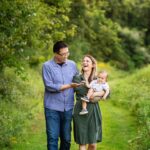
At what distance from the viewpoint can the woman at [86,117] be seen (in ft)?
25.8

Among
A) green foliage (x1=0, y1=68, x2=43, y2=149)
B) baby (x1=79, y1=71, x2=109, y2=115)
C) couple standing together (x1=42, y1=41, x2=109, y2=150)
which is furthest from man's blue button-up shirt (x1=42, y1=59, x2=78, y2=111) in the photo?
green foliage (x1=0, y1=68, x2=43, y2=149)

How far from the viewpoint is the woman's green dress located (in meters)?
7.91

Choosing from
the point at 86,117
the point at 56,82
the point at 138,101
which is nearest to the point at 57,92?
the point at 56,82

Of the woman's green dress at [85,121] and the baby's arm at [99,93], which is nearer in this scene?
the baby's arm at [99,93]

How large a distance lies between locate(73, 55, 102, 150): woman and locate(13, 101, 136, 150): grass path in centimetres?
247

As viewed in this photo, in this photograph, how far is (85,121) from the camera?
7.97 meters

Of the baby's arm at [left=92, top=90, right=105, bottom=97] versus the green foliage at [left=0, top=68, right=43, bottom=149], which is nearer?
the baby's arm at [left=92, top=90, right=105, bottom=97]

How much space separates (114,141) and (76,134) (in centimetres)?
328

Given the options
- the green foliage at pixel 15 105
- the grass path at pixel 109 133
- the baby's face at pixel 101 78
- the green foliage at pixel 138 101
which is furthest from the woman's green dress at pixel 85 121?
the grass path at pixel 109 133

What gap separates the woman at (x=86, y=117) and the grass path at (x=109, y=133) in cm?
247

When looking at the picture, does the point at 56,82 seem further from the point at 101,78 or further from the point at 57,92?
the point at 101,78

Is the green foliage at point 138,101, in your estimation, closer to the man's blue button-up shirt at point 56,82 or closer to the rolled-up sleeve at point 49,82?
the man's blue button-up shirt at point 56,82

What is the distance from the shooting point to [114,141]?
1116cm

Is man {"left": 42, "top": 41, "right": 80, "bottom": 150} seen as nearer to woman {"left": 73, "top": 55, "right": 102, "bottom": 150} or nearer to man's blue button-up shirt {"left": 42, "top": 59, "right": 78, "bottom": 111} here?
man's blue button-up shirt {"left": 42, "top": 59, "right": 78, "bottom": 111}
